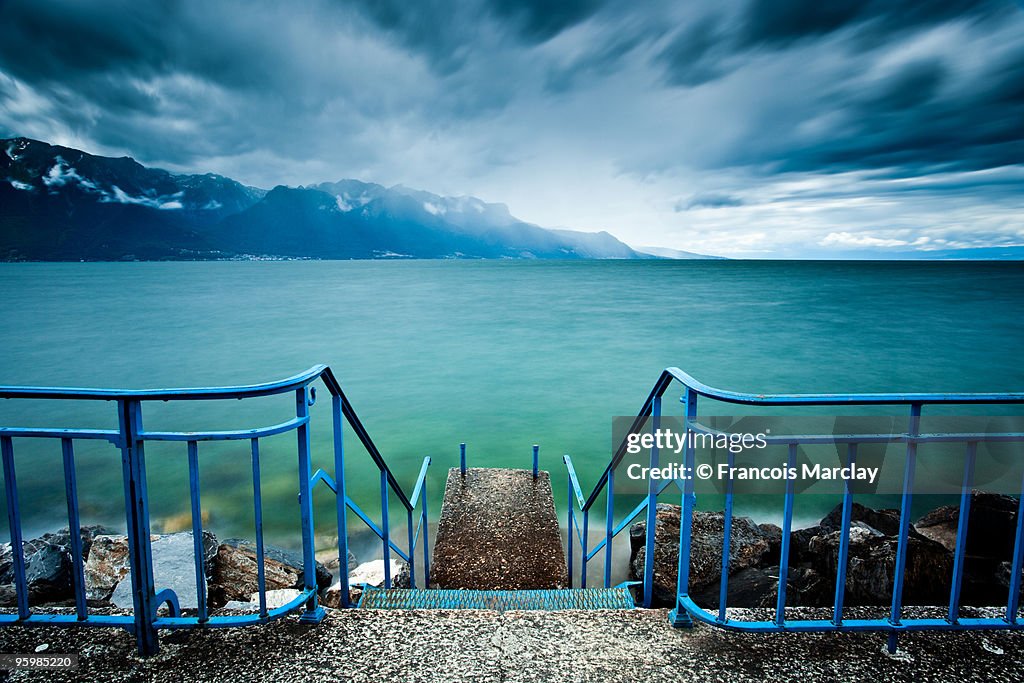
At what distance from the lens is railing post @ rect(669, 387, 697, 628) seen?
7.82 feet

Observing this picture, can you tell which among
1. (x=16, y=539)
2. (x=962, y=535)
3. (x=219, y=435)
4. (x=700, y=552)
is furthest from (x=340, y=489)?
(x=700, y=552)

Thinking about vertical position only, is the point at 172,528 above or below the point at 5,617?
below

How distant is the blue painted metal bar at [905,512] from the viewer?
2.18 meters

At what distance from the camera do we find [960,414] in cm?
1398

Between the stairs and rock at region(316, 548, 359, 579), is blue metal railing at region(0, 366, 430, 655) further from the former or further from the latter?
rock at region(316, 548, 359, 579)

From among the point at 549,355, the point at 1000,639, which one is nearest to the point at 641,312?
the point at 549,355

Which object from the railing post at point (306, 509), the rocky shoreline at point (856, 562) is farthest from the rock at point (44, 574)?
the rocky shoreline at point (856, 562)

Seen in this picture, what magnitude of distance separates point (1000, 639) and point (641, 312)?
43688mm

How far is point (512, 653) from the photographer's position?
7.89 feet

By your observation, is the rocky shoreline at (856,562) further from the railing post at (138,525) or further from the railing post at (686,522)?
the railing post at (138,525)

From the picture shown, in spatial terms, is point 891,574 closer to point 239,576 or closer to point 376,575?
point 376,575

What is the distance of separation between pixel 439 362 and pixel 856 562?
68.9 ft

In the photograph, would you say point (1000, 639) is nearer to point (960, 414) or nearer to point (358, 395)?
point (960, 414)

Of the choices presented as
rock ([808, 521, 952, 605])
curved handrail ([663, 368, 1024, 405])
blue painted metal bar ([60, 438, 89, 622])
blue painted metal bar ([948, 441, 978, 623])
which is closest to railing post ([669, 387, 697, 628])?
curved handrail ([663, 368, 1024, 405])
